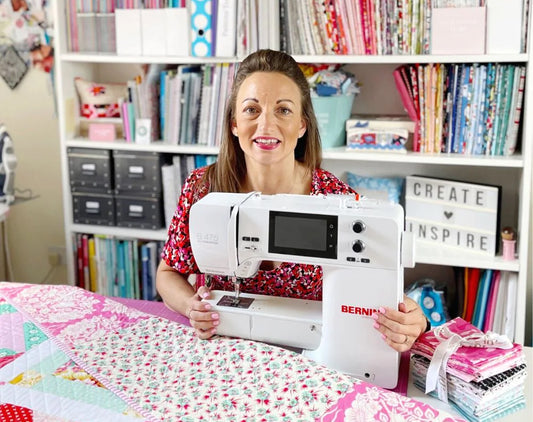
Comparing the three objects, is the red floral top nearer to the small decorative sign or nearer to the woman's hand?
the woman's hand

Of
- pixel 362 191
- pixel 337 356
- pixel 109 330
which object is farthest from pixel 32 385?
pixel 362 191

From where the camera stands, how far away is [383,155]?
2.57 metres

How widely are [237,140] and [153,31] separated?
44.1 inches

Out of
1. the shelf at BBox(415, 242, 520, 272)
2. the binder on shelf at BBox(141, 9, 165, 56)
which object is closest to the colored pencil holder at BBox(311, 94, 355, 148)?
the shelf at BBox(415, 242, 520, 272)

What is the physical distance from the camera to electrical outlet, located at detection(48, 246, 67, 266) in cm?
345

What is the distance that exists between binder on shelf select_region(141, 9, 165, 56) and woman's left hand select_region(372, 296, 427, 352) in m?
1.82

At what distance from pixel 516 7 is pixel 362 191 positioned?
884mm

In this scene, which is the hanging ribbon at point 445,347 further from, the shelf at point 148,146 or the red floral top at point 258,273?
the shelf at point 148,146

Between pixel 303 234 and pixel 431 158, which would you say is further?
pixel 431 158

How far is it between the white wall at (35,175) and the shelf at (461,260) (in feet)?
6.01

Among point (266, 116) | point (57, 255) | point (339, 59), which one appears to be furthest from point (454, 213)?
point (57, 255)

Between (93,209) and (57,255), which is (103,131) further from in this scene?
(57,255)

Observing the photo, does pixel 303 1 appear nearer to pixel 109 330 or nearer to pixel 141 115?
pixel 141 115

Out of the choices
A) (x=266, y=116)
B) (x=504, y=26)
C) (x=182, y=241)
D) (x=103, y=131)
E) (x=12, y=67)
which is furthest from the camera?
(x=12, y=67)
